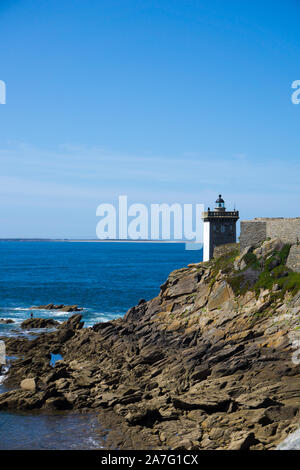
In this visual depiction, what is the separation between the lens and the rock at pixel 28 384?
32.2 meters

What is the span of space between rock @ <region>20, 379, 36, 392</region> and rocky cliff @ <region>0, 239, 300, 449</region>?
0.08 metres

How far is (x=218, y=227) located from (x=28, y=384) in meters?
27.8

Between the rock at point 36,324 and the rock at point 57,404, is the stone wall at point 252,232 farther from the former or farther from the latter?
the rock at point 36,324

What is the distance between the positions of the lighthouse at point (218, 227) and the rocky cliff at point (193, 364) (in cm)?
553

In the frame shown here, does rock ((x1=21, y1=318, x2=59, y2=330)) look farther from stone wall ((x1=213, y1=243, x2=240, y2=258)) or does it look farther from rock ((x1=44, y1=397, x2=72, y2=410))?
rock ((x1=44, y1=397, x2=72, y2=410))

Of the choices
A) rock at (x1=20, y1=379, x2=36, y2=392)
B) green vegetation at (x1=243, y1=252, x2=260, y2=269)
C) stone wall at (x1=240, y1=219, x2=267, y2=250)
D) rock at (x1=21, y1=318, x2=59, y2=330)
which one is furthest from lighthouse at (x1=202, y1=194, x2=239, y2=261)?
rock at (x1=20, y1=379, x2=36, y2=392)

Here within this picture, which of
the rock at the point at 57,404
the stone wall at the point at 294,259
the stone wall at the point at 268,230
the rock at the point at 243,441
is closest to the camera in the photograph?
the rock at the point at 243,441

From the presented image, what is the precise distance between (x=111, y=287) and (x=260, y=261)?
5523 centimetres

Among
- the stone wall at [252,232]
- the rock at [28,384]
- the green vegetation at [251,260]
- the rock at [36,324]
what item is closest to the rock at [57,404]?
the rock at [28,384]

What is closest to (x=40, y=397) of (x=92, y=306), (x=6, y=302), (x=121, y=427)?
(x=121, y=427)

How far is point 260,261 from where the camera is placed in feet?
131

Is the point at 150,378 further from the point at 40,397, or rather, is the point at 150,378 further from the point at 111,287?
the point at 111,287

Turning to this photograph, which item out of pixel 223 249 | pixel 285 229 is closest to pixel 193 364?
pixel 285 229

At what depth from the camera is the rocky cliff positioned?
2397 cm
